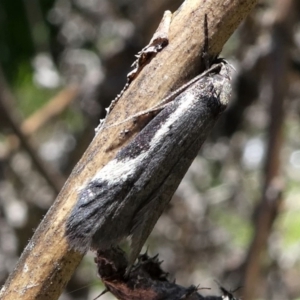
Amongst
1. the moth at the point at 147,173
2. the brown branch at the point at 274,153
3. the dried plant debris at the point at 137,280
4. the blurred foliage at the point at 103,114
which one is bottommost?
the dried plant debris at the point at 137,280

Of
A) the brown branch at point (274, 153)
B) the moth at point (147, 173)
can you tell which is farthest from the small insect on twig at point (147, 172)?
the brown branch at point (274, 153)

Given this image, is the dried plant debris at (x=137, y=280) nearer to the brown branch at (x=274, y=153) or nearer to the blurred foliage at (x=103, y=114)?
the brown branch at (x=274, y=153)

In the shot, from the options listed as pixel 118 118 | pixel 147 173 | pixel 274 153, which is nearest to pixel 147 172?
pixel 147 173

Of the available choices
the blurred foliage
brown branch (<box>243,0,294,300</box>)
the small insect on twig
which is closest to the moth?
the small insect on twig

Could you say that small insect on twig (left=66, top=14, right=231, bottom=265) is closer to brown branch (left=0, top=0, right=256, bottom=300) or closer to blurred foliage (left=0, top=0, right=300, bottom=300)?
brown branch (left=0, top=0, right=256, bottom=300)

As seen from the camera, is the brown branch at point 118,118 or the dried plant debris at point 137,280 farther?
the dried plant debris at point 137,280

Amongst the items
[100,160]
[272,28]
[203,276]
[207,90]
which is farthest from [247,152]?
[100,160]

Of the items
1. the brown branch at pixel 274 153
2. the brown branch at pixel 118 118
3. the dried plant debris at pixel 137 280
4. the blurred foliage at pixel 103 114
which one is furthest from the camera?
the blurred foliage at pixel 103 114

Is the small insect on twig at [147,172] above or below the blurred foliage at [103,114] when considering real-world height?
below

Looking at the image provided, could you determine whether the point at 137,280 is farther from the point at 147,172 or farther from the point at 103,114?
the point at 103,114

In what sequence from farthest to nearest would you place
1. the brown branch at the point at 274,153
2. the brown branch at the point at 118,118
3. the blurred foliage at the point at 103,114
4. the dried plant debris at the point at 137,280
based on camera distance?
the blurred foliage at the point at 103,114 → the brown branch at the point at 274,153 → the dried plant debris at the point at 137,280 → the brown branch at the point at 118,118
